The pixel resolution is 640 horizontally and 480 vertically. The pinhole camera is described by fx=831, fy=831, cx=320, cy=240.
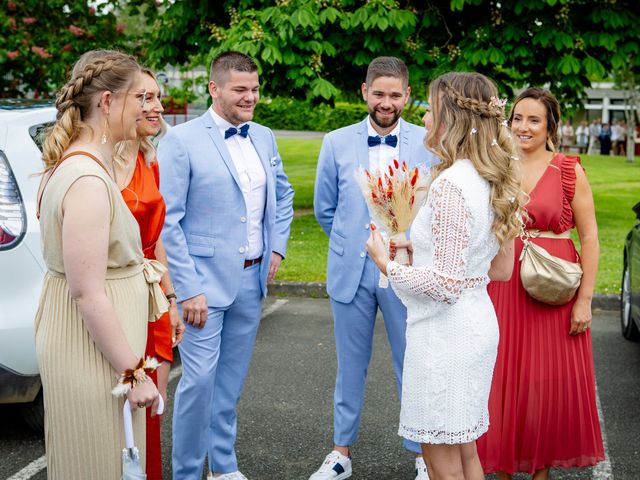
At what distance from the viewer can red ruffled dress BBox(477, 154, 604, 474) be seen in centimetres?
424

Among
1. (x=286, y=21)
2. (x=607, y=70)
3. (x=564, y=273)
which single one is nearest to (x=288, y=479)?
(x=564, y=273)

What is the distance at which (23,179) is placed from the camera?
4570 millimetres

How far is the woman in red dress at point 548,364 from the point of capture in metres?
4.24

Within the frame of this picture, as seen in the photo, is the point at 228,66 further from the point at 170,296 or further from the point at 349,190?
the point at 170,296

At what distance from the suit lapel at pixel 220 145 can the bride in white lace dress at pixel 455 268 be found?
1.20m

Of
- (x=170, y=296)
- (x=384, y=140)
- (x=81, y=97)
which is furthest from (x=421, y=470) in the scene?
(x=81, y=97)

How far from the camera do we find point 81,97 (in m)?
2.81

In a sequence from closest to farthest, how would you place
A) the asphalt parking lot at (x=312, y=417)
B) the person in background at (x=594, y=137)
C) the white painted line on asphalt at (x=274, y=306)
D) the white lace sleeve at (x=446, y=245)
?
the white lace sleeve at (x=446, y=245), the asphalt parking lot at (x=312, y=417), the white painted line on asphalt at (x=274, y=306), the person in background at (x=594, y=137)

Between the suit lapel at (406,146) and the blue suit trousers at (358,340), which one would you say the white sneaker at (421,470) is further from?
the suit lapel at (406,146)

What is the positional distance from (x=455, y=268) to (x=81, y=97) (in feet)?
4.78

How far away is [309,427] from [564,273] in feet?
6.65

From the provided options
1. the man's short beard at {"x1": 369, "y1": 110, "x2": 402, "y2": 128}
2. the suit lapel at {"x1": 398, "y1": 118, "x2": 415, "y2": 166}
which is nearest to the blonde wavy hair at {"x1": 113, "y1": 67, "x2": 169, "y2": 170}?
the man's short beard at {"x1": 369, "y1": 110, "x2": 402, "y2": 128}

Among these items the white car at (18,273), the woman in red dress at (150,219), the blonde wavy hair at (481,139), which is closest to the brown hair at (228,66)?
the woman in red dress at (150,219)

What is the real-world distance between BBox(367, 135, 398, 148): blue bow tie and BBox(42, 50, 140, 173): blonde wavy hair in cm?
202
